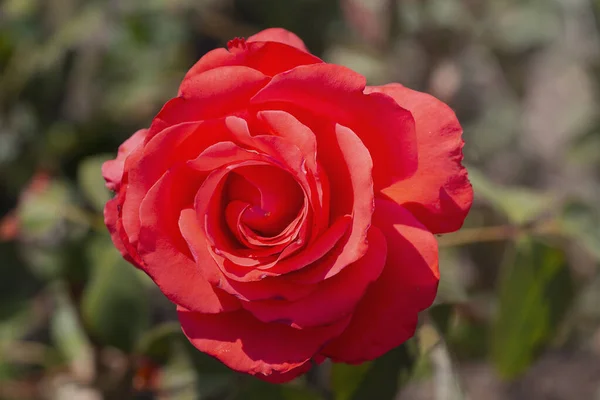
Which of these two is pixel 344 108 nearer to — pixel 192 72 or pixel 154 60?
pixel 192 72

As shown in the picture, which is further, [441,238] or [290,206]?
[441,238]

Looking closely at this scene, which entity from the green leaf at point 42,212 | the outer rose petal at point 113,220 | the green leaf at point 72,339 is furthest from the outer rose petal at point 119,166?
the green leaf at point 72,339

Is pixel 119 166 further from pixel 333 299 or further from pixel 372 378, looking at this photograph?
pixel 372 378

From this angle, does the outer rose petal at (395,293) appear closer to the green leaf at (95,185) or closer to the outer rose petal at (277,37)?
the outer rose petal at (277,37)

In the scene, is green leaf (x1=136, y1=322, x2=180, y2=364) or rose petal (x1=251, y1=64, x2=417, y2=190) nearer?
rose petal (x1=251, y1=64, x2=417, y2=190)

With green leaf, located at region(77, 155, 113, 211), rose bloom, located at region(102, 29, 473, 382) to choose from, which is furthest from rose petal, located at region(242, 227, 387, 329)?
green leaf, located at region(77, 155, 113, 211)

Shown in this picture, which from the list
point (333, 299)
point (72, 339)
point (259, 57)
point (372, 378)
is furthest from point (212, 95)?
point (72, 339)

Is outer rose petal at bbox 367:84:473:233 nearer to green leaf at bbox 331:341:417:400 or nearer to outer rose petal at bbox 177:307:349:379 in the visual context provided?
outer rose petal at bbox 177:307:349:379
